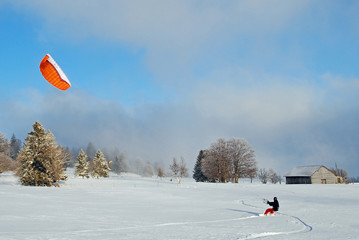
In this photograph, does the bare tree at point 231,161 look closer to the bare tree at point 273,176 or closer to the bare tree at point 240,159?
the bare tree at point 240,159

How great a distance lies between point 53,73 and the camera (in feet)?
49.4

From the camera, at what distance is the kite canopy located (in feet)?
49.0

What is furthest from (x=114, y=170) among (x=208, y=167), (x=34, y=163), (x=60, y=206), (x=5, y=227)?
(x=5, y=227)

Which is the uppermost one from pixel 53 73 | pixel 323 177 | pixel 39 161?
pixel 53 73

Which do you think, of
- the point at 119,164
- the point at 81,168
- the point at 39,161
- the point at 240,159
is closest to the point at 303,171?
the point at 240,159

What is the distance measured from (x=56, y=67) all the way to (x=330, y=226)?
1586 cm

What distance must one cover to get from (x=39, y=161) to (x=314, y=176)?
58892 millimetres

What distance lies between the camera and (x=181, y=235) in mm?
11094

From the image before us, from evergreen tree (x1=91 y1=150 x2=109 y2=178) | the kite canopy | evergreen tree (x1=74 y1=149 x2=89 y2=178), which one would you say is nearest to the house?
evergreen tree (x1=91 y1=150 x2=109 y2=178)

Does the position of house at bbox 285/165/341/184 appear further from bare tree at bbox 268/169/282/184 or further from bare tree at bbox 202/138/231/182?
bare tree at bbox 268/169/282/184

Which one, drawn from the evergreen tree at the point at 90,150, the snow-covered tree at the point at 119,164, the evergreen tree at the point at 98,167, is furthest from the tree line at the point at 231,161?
the evergreen tree at the point at 90,150

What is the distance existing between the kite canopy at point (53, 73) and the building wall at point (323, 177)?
66417 mm

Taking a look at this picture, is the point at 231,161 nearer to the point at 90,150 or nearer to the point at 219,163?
the point at 219,163

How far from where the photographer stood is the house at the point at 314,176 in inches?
2680
